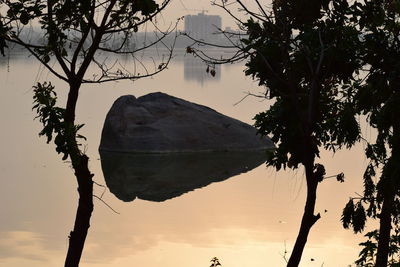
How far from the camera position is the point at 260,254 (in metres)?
18.2

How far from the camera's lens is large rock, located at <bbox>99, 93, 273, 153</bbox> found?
2975 centimetres

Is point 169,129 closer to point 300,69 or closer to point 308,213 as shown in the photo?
point 300,69

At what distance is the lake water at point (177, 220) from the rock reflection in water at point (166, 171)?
39cm

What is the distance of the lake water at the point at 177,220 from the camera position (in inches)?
717

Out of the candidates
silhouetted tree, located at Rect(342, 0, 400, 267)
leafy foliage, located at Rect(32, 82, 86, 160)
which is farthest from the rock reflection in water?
leafy foliage, located at Rect(32, 82, 86, 160)

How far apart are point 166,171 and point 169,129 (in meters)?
2.58

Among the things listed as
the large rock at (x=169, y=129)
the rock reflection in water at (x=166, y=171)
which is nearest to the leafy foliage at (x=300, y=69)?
the rock reflection in water at (x=166, y=171)

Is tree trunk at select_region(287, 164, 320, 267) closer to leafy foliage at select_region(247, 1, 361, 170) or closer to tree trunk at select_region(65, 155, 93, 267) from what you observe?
leafy foliage at select_region(247, 1, 361, 170)

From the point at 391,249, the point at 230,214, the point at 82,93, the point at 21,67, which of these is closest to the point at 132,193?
the point at 230,214

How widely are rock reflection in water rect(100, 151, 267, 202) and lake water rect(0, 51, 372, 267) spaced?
0.39 m

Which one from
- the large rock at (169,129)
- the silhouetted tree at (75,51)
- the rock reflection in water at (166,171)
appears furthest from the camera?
the large rock at (169,129)

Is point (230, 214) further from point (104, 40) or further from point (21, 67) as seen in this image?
point (21, 67)

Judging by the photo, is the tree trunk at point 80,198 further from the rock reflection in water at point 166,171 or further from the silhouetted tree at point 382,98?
the rock reflection in water at point 166,171

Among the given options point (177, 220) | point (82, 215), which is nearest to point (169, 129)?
point (177, 220)
